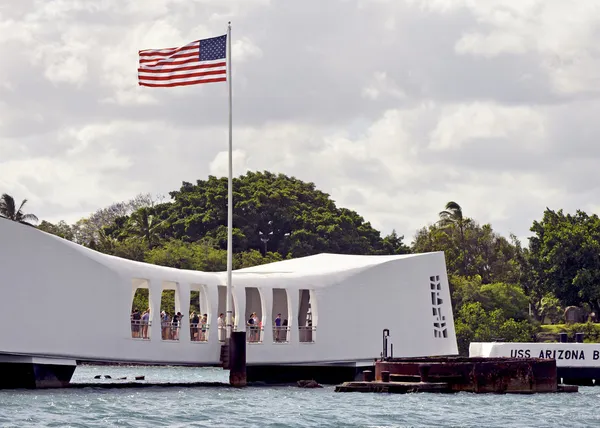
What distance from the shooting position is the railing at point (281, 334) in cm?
5081

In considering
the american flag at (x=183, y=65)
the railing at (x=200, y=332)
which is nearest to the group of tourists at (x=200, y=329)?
the railing at (x=200, y=332)

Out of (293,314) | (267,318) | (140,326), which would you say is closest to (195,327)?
(140,326)

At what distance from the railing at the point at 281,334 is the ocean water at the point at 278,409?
4205 millimetres

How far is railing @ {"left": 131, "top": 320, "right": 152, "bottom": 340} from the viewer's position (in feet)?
154

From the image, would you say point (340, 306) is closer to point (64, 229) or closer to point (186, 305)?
point (186, 305)

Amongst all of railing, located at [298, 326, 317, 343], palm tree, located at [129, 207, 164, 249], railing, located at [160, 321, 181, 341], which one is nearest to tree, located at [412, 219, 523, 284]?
palm tree, located at [129, 207, 164, 249]

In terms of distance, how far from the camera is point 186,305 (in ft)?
160

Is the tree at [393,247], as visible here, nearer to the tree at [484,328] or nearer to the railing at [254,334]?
the tree at [484,328]

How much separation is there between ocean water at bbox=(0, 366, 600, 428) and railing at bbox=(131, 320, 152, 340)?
1823mm

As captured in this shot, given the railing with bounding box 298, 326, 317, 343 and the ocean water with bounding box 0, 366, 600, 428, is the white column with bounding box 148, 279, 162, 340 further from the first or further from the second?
the railing with bounding box 298, 326, 317, 343

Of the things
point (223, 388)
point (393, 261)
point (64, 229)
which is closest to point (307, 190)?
point (64, 229)

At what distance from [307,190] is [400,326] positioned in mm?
48128

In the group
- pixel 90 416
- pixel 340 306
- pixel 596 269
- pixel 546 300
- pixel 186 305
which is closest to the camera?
pixel 90 416

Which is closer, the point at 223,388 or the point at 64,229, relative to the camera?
the point at 223,388
